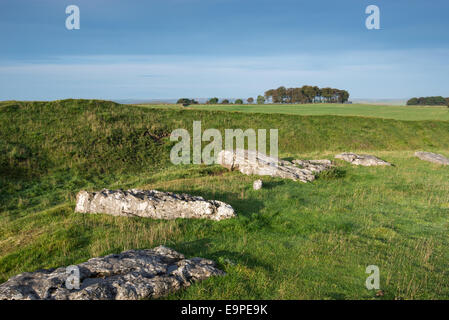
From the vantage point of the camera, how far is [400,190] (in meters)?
16.8

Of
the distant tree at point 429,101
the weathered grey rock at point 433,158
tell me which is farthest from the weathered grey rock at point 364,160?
the distant tree at point 429,101

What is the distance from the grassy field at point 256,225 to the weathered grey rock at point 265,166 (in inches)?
41.2

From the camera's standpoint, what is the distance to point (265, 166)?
805 inches

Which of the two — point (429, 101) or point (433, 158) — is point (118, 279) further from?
point (429, 101)

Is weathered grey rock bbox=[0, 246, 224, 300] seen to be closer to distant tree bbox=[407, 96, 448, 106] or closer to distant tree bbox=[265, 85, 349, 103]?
distant tree bbox=[265, 85, 349, 103]

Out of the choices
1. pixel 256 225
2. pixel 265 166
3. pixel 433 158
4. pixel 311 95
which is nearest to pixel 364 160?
pixel 433 158

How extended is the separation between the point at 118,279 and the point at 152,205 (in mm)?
5938

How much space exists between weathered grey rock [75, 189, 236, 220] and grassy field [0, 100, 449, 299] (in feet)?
1.63

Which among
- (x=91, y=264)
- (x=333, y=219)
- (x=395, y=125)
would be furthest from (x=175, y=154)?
(x=395, y=125)

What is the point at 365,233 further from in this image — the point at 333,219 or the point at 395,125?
the point at 395,125

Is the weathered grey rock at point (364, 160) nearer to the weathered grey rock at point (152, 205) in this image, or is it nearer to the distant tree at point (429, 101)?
the weathered grey rock at point (152, 205)

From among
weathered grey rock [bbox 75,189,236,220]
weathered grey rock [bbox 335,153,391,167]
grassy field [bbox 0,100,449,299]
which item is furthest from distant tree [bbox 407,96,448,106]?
weathered grey rock [bbox 75,189,236,220]

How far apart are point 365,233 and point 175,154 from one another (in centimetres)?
2623
